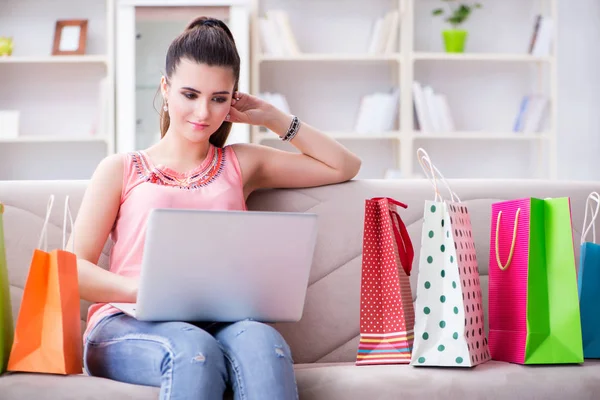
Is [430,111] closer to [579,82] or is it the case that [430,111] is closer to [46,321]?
Result: [579,82]

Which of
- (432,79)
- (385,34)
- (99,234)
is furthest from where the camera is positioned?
(432,79)

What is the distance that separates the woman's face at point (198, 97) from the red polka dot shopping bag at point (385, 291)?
399 millimetres

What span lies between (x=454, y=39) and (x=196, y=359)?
3.53 metres

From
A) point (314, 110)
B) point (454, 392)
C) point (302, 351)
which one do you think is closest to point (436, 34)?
point (314, 110)

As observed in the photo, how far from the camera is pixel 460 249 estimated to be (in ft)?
5.23

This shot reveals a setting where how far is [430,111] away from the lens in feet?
14.5

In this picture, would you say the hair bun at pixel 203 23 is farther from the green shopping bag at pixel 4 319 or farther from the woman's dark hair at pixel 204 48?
the green shopping bag at pixel 4 319

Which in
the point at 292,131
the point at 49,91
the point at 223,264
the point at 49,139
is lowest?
the point at 223,264

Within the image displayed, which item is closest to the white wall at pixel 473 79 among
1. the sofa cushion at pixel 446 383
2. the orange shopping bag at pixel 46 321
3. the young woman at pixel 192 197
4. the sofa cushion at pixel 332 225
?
the sofa cushion at pixel 332 225

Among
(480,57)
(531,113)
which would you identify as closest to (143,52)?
(480,57)

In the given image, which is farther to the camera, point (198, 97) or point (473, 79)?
point (473, 79)

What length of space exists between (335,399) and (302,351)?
0.43 metres

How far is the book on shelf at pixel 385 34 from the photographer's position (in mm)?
4344

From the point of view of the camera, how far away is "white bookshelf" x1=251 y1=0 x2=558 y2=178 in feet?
15.2
